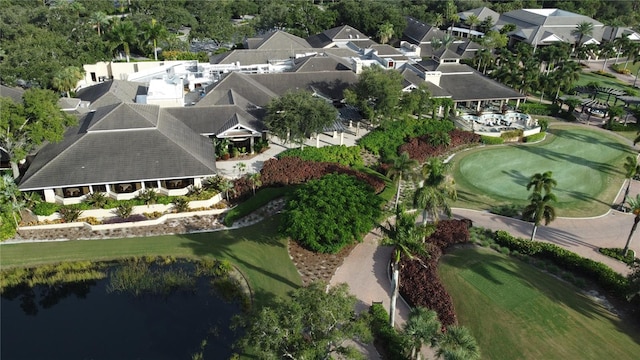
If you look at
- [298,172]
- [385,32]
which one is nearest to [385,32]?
[385,32]

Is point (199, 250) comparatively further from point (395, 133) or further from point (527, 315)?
point (395, 133)

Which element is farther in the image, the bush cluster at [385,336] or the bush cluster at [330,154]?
the bush cluster at [330,154]

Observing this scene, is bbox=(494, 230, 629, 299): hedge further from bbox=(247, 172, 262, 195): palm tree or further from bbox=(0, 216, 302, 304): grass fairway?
bbox=(247, 172, 262, 195): palm tree

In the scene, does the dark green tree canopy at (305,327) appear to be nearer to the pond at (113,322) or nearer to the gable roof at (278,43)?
the pond at (113,322)

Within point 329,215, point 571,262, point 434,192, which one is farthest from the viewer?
point 571,262

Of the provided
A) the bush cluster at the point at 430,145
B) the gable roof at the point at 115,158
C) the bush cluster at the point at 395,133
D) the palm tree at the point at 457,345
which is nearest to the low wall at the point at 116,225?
the gable roof at the point at 115,158
